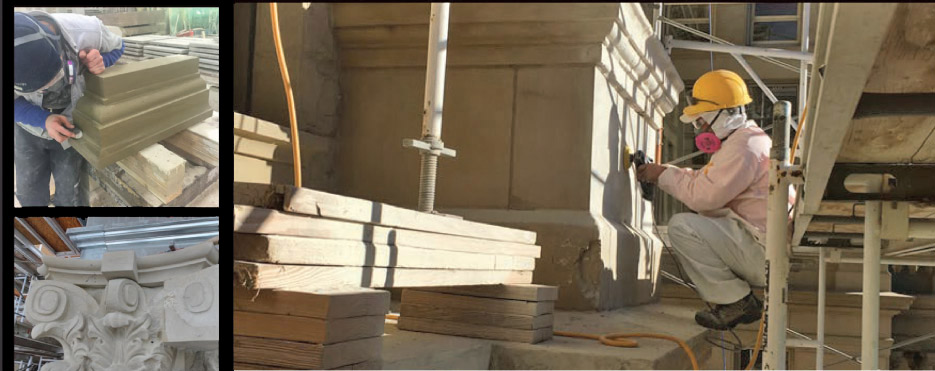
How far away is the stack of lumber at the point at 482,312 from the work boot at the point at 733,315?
2158mm

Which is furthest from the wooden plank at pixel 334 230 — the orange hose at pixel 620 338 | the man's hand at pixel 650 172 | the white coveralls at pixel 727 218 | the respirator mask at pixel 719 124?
the man's hand at pixel 650 172

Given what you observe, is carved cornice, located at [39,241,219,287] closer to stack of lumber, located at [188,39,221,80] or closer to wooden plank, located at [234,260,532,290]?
wooden plank, located at [234,260,532,290]

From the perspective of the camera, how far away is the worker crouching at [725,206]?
607 cm

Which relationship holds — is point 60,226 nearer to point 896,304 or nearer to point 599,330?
point 599,330

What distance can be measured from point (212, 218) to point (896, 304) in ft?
28.5

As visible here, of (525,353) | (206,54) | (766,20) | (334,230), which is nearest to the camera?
(206,54)

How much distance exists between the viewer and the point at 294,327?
2.65 meters

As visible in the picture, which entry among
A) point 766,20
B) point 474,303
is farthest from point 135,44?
point 766,20

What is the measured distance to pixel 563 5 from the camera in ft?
18.1

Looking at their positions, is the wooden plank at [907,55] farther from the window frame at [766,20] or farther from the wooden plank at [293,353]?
the window frame at [766,20]

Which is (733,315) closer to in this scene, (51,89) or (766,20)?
(51,89)

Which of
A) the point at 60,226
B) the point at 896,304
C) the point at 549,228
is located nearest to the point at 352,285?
the point at 60,226

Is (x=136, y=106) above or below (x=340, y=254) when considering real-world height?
above

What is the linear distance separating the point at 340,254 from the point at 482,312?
167cm
